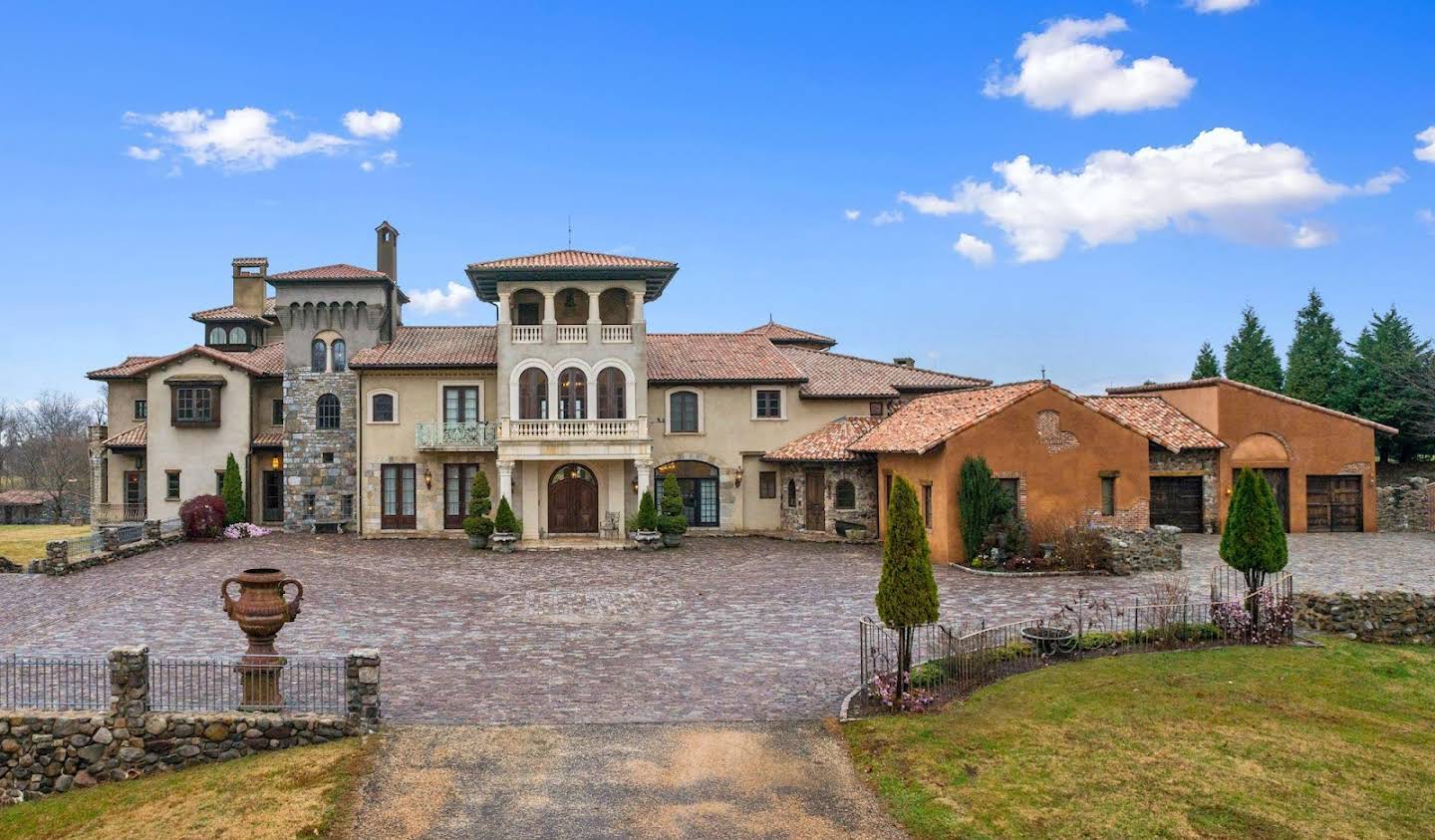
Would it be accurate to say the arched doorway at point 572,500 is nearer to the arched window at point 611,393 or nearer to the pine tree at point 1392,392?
the arched window at point 611,393

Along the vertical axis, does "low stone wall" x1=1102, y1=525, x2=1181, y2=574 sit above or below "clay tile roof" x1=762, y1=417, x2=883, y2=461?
below

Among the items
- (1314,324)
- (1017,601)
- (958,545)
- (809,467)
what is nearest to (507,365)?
(809,467)

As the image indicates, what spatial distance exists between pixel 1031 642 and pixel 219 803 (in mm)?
12334

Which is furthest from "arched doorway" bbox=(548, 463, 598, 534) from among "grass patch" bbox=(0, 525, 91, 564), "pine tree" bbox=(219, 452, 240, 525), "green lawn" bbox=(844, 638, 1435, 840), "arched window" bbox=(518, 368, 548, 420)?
"green lawn" bbox=(844, 638, 1435, 840)

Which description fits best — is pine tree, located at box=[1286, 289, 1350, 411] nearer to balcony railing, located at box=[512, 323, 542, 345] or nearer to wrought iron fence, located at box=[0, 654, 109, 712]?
balcony railing, located at box=[512, 323, 542, 345]

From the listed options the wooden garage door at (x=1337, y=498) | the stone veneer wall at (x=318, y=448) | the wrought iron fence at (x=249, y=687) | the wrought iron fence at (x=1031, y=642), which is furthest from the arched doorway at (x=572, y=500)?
the wooden garage door at (x=1337, y=498)

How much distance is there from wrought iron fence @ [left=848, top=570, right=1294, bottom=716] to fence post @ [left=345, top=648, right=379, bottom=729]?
666cm

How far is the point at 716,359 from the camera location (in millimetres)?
36188

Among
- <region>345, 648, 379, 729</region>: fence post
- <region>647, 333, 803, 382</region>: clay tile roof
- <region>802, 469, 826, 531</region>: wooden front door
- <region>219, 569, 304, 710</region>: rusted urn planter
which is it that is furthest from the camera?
<region>647, 333, 803, 382</region>: clay tile roof

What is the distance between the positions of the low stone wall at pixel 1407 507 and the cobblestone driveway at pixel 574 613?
5.88 ft

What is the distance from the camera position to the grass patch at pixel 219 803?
9555 mm

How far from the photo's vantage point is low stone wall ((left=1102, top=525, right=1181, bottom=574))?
23234mm

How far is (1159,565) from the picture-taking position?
23.3 meters

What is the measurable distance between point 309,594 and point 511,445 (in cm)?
1092
